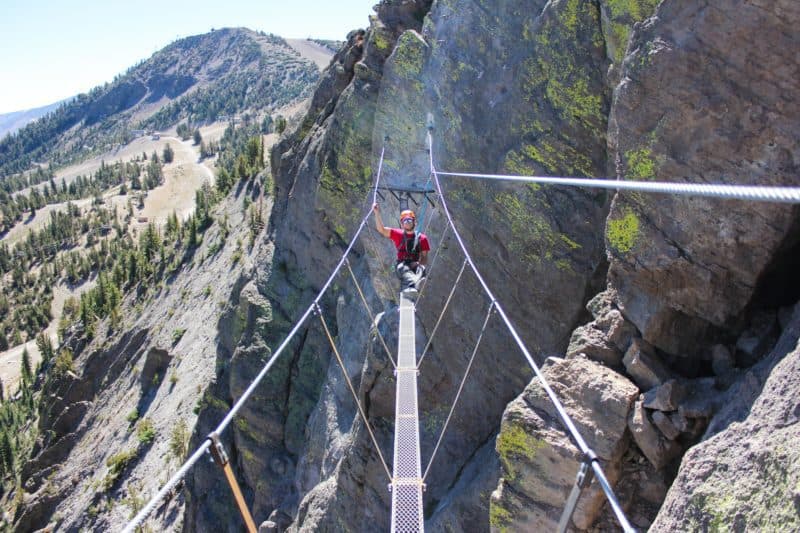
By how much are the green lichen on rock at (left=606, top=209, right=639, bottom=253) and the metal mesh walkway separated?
12.5ft

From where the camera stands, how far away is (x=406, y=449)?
808 centimetres

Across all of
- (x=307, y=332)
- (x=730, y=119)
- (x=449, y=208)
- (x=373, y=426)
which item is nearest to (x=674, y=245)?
(x=730, y=119)

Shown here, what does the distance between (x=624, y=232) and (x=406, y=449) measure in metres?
4.33

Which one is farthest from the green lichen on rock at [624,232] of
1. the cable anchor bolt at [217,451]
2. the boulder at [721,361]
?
the cable anchor bolt at [217,451]

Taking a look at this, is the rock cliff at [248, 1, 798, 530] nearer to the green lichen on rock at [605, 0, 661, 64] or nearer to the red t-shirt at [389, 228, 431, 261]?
the green lichen on rock at [605, 0, 661, 64]

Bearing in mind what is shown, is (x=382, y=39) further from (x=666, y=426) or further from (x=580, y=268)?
(x=666, y=426)

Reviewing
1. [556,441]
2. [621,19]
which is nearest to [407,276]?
[556,441]

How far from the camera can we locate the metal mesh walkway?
6.80 m

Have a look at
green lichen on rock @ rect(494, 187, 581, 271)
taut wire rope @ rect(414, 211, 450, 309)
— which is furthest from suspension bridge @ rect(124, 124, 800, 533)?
taut wire rope @ rect(414, 211, 450, 309)

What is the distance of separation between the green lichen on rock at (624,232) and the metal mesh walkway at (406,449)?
382 centimetres

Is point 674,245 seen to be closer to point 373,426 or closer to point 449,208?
point 449,208

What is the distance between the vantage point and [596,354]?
843 centimetres

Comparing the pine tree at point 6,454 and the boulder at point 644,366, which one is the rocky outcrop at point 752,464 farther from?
the pine tree at point 6,454

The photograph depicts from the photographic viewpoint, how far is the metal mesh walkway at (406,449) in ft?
22.3
